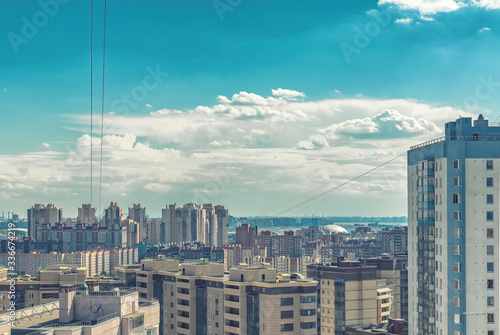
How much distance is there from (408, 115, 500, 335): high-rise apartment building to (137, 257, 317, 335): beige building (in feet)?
30.4

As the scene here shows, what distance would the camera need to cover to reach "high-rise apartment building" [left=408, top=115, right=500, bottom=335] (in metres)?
20.7

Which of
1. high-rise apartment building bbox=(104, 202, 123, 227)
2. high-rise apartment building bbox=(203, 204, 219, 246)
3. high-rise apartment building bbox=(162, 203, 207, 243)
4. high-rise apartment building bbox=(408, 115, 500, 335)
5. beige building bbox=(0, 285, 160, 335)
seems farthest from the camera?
high-rise apartment building bbox=(203, 204, 219, 246)

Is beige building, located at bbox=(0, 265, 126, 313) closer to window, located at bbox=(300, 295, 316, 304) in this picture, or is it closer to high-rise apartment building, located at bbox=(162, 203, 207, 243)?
window, located at bbox=(300, 295, 316, 304)

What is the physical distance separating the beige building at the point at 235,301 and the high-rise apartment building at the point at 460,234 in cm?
928

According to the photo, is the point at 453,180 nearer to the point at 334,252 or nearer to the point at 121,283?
the point at 121,283

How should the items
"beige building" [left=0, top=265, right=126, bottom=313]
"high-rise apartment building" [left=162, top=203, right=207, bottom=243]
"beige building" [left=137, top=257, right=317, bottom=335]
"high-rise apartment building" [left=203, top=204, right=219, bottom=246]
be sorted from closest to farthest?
"beige building" [left=137, top=257, right=317, bottom=335], "beige building" [left=0, top=265, right=126, bottom=313], "high-rise apartment building" [left=162, top=203, right=207, bottom=243], "high-rise apartment building" [left=203, top=204, right=219, bottom=246]

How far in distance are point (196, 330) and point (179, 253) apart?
177 feet

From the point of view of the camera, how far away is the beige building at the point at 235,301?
31.0 metres

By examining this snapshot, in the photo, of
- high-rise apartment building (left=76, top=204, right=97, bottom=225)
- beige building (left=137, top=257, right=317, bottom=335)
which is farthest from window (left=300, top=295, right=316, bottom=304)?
high-rise apartment building (left=76, top=204, right=97, bottom=225)

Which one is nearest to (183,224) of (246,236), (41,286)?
(246,236)

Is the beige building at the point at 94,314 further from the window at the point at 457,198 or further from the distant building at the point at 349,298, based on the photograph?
the distant building at the point at 349,298

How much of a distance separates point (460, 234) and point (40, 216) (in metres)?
111

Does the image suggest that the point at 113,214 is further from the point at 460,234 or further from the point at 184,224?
the point at 460,234

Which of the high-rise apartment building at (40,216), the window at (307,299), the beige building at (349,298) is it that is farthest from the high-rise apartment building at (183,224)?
the window at (307,299)
